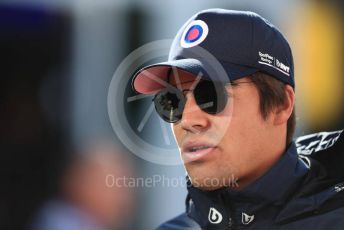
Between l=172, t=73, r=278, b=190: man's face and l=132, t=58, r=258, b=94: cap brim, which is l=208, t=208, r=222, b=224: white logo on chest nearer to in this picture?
l=172, t=73, r=278, b=190: man's face

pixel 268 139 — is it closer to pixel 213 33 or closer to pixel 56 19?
pixel 213 33

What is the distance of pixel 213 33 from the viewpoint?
237cm

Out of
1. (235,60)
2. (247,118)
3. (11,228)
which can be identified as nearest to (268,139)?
(247,118)

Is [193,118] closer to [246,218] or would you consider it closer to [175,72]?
[175,72]

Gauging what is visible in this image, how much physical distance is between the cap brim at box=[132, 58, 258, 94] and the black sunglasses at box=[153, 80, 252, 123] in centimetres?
4

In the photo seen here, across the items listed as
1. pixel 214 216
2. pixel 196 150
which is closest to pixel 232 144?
pixel 196 150

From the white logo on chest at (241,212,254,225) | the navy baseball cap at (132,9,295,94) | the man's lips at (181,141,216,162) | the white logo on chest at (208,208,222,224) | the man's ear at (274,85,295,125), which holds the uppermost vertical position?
the navy baseball cap at (132,9,295,94)

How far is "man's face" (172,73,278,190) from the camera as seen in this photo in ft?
7.60

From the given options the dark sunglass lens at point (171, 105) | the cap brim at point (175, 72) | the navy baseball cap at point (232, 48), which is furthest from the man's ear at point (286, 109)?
the dark sunglass lens at point (171, 105)

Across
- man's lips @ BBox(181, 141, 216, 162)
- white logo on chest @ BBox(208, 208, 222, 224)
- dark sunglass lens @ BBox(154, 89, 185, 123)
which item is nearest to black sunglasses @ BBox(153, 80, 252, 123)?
dark sunglass lens @ BBox(154, 89, 185, 123)

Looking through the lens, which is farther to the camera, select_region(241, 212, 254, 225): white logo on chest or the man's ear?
the man's ear

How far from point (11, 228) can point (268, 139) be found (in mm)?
2527

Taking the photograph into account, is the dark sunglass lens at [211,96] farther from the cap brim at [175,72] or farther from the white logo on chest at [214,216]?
the white logo on chest at [214,216]

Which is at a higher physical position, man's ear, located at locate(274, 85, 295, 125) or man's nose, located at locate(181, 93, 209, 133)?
man's ear, located at locate(274, 85, 295, 125)
